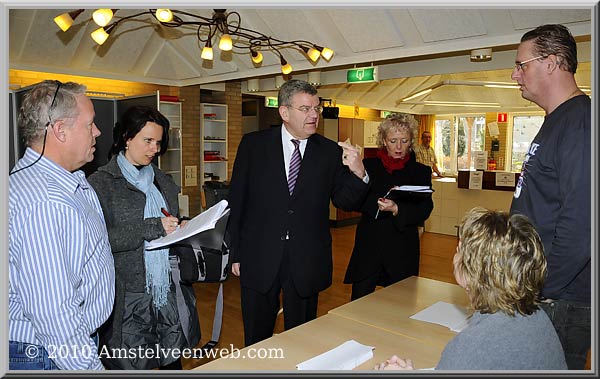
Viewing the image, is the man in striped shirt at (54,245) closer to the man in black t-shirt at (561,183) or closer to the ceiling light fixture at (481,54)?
the man in black t-shirt at (561,183)

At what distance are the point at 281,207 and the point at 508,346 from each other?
149 centimetres

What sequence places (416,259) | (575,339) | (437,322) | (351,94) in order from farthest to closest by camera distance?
(351,94), (416,259), (437,322), (575,339)

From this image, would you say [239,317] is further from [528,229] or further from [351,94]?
[351,94]

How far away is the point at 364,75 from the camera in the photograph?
589 cm

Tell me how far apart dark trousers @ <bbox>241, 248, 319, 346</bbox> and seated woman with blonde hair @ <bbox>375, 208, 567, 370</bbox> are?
A: 131 cm

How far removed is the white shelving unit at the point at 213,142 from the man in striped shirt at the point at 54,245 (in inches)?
275

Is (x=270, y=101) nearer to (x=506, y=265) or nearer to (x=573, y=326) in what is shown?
(x=573, y=326)

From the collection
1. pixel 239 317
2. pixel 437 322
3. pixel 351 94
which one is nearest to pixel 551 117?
pixel 437 322

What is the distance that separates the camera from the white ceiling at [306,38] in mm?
4453

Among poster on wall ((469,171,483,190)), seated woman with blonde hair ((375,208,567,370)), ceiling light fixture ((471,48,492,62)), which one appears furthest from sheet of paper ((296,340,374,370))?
poster on wall ((469,171,483,190))

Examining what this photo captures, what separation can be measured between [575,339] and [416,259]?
1.36 meters

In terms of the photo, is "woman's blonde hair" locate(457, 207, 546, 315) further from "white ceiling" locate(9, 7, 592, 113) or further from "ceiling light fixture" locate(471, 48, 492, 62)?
"ceiling light fixture" locate(471, 48, 492, 62)

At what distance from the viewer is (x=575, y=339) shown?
64.4 inches

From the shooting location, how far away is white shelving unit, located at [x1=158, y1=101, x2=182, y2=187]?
7051mm
